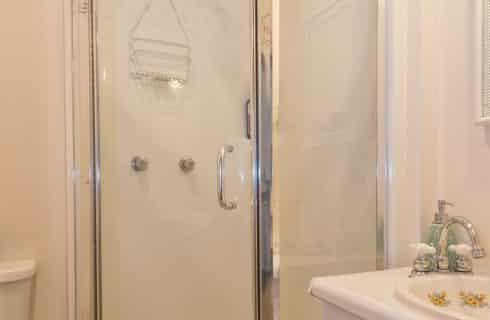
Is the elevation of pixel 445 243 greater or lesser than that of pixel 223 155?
lesser

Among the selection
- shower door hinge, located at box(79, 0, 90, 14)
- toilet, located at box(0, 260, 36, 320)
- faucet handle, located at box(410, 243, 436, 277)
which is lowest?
toilet, located at box(0, 260, 36, 320)

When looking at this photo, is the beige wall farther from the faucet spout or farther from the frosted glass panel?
the faucet spout

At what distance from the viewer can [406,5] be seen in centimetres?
120

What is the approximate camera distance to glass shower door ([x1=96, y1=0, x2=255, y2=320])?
6.09 feet

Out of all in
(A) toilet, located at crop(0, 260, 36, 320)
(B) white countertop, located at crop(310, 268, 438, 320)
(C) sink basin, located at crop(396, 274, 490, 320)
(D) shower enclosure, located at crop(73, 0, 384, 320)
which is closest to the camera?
(B) white countertop, located at crop(310, 268, 438, 320)

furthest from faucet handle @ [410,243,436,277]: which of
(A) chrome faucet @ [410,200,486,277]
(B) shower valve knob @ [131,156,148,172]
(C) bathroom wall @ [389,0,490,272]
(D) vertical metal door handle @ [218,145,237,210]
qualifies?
(B) shower valve knob @ [131,156,148,172]

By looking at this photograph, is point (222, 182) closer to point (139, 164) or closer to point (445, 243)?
point (139, 164)

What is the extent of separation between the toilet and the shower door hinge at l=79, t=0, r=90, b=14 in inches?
42.4

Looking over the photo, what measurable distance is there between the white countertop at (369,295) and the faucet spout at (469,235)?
11 cm

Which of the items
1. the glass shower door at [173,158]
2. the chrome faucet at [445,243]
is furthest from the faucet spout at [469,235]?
the glass shower door at [173,158]

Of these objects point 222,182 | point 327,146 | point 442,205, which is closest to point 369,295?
point 442,205

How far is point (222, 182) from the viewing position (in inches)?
71.6

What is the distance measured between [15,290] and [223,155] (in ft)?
3.22

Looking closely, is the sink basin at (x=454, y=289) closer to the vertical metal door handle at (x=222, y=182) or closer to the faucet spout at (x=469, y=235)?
the faucet spout at (x=469, y=235)
